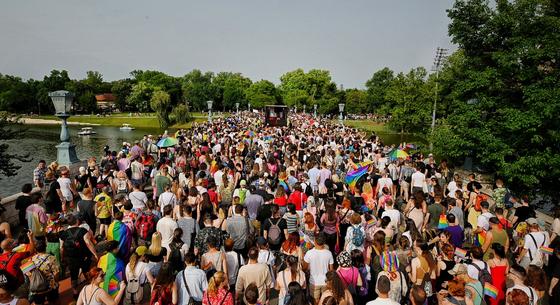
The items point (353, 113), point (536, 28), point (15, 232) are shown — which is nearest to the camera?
point (15, 232)

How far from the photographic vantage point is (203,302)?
4027 mm

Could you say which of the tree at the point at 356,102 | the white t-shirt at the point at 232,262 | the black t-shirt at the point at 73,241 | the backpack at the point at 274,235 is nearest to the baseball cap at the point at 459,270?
the backpack at the point at 274,235

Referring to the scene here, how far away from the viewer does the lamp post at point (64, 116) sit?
1091 cm

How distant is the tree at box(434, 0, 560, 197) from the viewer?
10.0 metres

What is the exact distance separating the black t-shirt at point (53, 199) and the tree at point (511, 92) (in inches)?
501

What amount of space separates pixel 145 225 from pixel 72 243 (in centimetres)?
124

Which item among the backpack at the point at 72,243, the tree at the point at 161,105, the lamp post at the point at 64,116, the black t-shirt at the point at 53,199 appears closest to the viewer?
the backpack at the point at 72,243

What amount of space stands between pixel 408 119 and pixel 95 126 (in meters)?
67.7

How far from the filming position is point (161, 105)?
61656mm

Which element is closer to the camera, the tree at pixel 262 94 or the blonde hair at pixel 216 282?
the blonde hair at pixel 216 282

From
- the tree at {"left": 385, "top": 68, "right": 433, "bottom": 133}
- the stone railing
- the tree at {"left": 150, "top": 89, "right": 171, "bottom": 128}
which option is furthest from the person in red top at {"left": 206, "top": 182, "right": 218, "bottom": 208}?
the tree at {"left": 150, "top": 89, "right": 171, "bottom": 128}

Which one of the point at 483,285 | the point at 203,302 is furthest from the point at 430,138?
the point at 203,302

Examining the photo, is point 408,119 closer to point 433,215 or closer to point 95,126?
point 433,215

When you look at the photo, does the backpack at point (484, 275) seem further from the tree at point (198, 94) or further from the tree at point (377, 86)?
the tree at point (198, 94)
